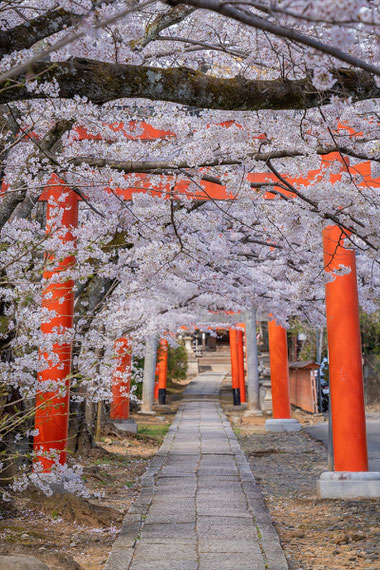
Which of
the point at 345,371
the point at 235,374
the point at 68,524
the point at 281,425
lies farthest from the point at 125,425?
the point at 235,374

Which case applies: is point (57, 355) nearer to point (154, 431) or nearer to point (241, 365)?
point (154, 431)

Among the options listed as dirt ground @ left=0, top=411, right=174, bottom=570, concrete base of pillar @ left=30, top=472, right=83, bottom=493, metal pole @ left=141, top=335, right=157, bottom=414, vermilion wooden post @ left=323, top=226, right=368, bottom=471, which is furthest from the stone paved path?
metal pole @ left=141, top=335, right=157, bottom=414

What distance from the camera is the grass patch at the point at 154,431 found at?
14438 millimetres

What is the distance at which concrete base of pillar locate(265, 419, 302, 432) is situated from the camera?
14375mm

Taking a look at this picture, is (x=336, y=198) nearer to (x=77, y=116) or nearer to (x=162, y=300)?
(x=77, y=116)

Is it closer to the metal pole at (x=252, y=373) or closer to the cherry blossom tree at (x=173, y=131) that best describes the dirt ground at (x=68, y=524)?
the cherry blossom tree at (x=173, y=131)

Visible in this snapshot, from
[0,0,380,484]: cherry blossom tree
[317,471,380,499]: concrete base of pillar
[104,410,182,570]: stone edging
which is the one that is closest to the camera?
[0,0,380,484]: cherry blossom tree

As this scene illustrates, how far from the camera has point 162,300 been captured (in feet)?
47.2

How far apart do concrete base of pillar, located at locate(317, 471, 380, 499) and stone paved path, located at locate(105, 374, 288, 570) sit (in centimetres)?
79

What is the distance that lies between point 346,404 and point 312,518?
129 centimetres

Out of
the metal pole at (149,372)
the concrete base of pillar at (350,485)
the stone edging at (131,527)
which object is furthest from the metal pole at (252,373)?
the concrete base of pillar at (350,485)

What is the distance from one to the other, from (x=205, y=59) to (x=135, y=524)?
4961mm

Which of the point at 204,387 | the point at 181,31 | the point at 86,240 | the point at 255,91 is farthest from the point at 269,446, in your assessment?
the point at 204,387

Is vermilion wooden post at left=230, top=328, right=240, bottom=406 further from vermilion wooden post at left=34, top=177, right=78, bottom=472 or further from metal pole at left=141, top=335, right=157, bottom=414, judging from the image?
vermilion wooden post at left=34, top=177, right=78, bottom=472
